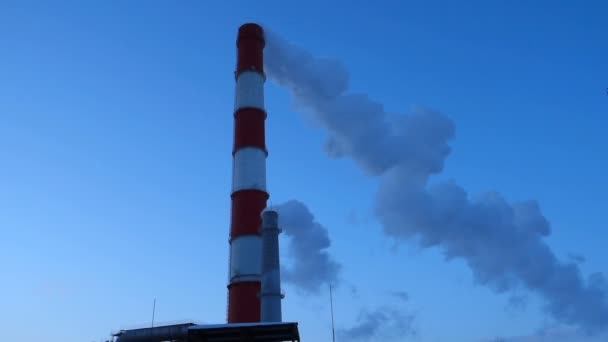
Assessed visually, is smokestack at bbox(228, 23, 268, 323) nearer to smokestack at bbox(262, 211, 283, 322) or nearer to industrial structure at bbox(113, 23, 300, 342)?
industrial structure at bbox(113, 23, 300, 342)

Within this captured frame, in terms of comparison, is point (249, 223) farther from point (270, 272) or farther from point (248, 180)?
point (270, 272)

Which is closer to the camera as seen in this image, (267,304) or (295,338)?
(295,338)

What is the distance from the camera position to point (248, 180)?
34.8 metres

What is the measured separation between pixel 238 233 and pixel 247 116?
8043 millimetres

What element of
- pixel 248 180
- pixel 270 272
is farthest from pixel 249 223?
pixel 270 272

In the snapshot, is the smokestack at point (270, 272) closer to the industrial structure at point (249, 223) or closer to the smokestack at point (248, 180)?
the industrial structure at point (249, 223)

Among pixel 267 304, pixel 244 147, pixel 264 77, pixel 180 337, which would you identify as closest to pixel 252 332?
pixel 267 304

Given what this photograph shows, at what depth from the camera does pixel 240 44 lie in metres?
40.2

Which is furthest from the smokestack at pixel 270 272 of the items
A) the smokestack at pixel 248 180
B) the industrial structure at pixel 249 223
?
the smokestack at pixel 248 180

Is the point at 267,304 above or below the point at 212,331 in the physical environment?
above

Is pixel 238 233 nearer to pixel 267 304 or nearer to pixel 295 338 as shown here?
pixel 267 304

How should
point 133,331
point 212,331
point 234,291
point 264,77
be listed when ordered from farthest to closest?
1. point 264,77
2. point 133,331
3. point 234,291
4. point 212,331

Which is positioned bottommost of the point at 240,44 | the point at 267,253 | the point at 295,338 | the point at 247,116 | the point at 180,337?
Result: the point at 295,338

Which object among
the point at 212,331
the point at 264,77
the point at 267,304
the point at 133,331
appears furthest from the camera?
the point at 264,77
